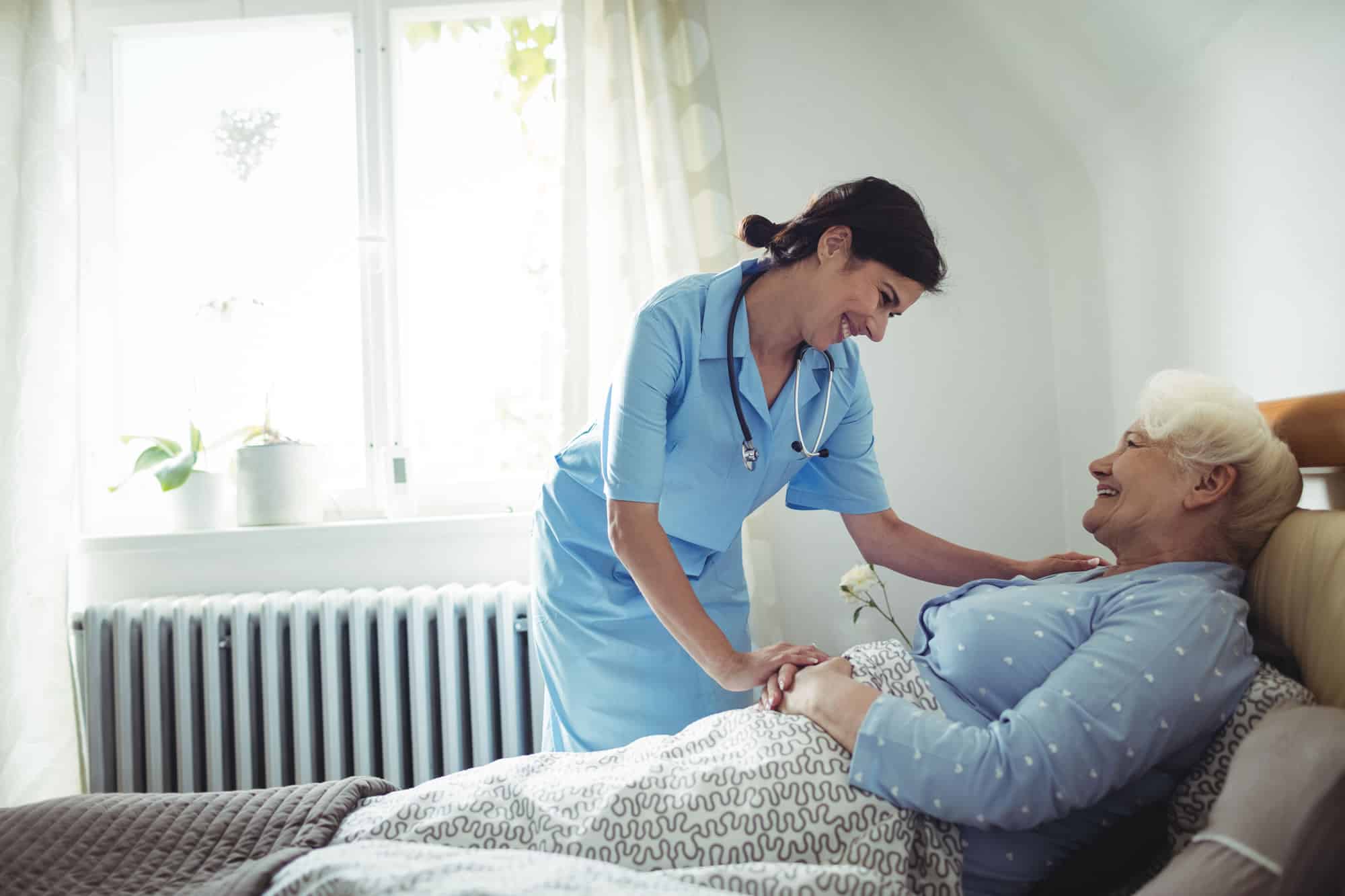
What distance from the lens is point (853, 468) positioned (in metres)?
1.60

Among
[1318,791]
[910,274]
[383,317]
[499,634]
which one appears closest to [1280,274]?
[910,274]

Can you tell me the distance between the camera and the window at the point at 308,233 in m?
2.49

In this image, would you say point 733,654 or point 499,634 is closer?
point 733,654

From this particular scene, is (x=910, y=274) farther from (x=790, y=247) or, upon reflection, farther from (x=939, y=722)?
(x=939, y=722)

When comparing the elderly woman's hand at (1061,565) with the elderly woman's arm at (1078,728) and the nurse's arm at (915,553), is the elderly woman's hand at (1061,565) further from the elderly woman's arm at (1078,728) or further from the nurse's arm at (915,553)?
the elderly woman's arm at (1078,728)

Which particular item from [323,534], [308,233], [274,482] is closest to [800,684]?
[323,534]

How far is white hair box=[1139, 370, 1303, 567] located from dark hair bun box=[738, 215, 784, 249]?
0.62m

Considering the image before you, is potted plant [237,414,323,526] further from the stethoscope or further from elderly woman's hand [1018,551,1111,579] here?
elderly woman's hand [1018,551,1111,579]

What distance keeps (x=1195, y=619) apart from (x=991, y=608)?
23 centimetres

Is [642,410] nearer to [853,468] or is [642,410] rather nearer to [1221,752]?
[853,468]

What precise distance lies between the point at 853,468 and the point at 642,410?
485 millimetres

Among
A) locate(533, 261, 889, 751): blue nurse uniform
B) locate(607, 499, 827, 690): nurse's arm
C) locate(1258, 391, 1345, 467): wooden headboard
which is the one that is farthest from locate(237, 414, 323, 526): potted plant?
locate(1258, 391, 1345, 467): wooden headboard

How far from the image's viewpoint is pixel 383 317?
7.99 ft

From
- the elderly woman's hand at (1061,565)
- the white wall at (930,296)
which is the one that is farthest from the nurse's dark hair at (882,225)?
the white wall at (930,296)
